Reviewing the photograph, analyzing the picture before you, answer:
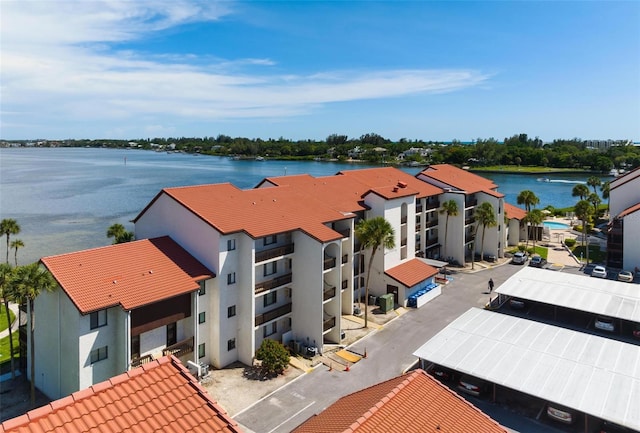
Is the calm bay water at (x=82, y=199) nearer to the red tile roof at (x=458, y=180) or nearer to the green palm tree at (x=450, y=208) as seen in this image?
the red tile roof at (x=458, y=180)

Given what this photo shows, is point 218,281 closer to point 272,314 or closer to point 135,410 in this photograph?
point 272,314

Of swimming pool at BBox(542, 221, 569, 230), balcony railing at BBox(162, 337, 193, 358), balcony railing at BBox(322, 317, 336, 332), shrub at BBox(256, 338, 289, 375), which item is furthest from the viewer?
swimming pool at BBox(542, 221, 569, 230)

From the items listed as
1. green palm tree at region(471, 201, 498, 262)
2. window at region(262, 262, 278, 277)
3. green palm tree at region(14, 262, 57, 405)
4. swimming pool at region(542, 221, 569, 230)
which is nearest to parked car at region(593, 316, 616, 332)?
green palm tree at region(471, 201, 498, 262)

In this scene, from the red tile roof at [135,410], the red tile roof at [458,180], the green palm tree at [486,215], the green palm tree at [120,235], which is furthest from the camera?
the red tile roof at [458,180]

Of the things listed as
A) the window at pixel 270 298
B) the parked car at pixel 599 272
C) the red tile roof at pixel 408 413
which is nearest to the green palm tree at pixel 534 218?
the parked car at pixel 599 272

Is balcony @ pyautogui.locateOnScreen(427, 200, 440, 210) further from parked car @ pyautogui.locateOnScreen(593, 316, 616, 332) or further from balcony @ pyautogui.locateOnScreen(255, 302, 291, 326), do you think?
balcony @ pyautogui.locateOnScreen(255, 302, 291, 326)
